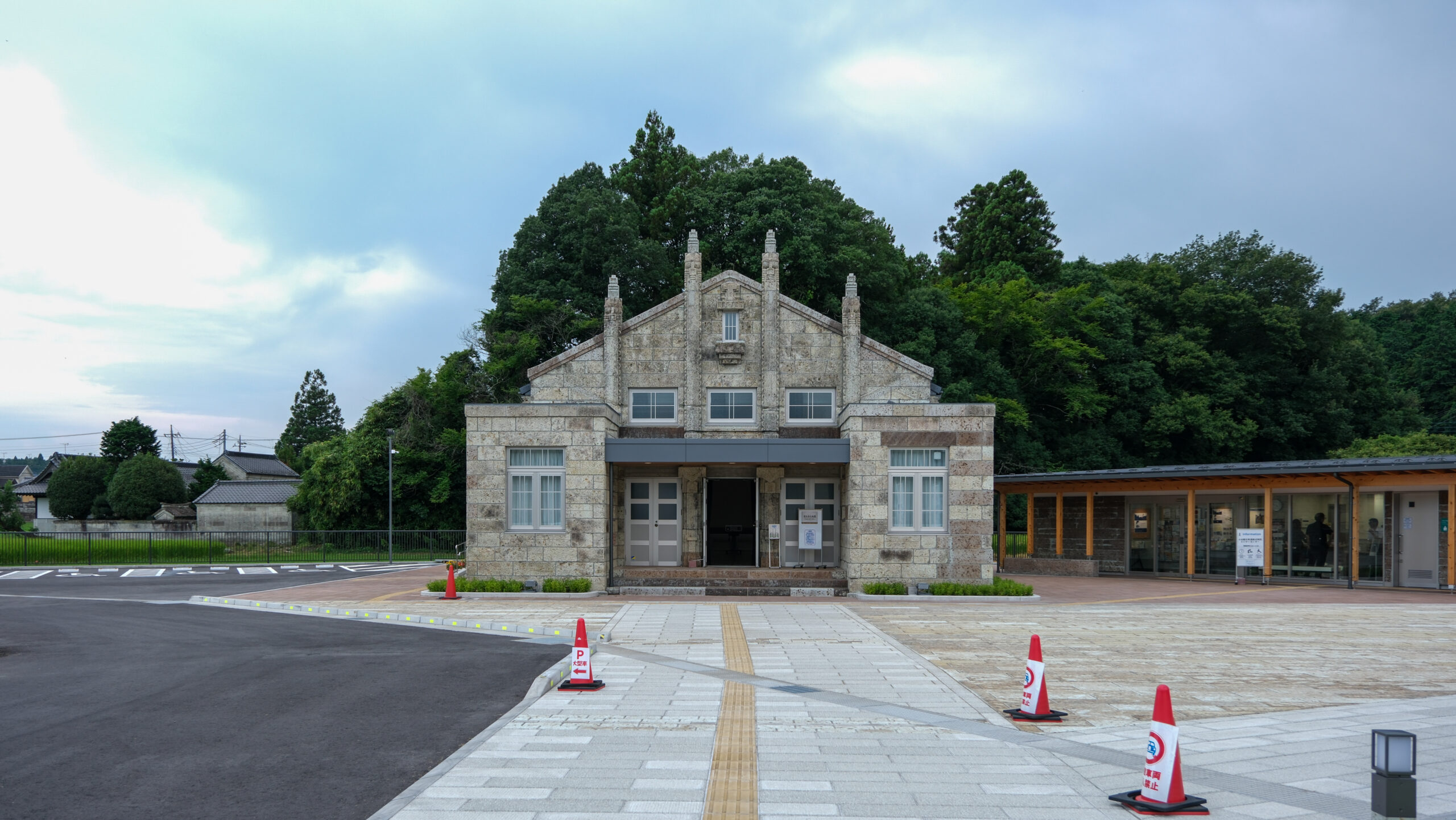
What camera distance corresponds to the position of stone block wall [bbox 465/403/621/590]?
80.1 ft

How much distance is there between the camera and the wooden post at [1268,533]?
27.7m

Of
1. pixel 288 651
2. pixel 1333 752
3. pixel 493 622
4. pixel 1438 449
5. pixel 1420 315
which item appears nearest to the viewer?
pixel 1333 752

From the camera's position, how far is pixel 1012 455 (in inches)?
1828

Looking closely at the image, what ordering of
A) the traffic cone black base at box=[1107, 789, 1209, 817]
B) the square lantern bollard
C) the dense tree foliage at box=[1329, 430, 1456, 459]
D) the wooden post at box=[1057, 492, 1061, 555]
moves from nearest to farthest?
the square lantern bollard < the traffic cone black base at box=[1107, 789, 1209, 817] < the wooden post at box=[1057, 492, 1061, 555] < the dense tree foliage at box=[1329, 430, 1456, 459]

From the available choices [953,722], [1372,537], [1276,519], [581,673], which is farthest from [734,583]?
[1372,537]

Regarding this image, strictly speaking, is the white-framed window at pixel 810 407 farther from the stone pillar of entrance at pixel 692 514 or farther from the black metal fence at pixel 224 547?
the black metal fence at pixel 224 547

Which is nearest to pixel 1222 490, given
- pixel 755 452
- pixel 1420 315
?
pixel 755 452

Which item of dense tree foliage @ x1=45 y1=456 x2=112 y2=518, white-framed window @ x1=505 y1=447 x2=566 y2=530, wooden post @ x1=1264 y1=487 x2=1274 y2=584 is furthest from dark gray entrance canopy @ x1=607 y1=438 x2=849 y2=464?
dense tree foliage @ x1=45 y1=456 x2=112 y2=518

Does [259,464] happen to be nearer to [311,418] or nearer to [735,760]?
[311,418]

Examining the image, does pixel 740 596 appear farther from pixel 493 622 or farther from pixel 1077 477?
pixel 1077 477

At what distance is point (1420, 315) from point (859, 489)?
64842mm

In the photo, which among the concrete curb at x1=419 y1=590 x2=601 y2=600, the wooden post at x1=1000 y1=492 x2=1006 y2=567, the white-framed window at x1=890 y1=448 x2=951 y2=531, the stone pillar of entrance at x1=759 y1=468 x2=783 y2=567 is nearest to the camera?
the concrete curb at x1=419 y1=590 x2=601 y2=600

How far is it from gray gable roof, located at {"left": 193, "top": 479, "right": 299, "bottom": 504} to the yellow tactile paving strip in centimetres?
5383

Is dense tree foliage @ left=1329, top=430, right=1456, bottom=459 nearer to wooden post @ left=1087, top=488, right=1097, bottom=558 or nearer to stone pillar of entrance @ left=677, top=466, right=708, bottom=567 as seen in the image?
wooden post @ left=1087, top=488, right=1097, bottom=558
